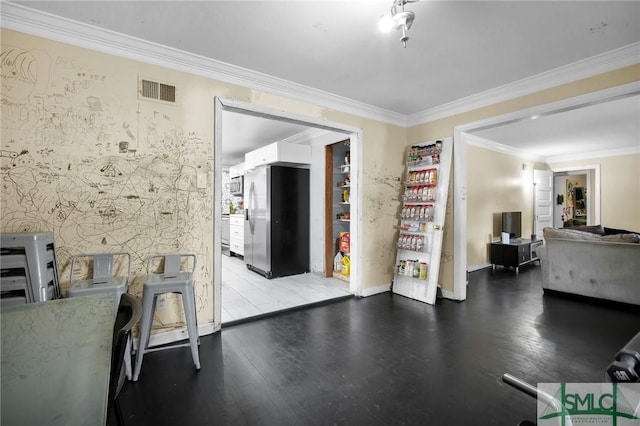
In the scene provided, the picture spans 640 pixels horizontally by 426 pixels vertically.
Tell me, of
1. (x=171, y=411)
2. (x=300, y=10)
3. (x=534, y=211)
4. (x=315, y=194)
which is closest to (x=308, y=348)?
(x=171, y=411)

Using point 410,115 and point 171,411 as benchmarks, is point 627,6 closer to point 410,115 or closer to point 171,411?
point 410,115

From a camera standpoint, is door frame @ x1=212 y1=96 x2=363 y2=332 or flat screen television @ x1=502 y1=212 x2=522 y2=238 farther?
flat screen television @ x1=502 y1=212 x2=522 y2=238

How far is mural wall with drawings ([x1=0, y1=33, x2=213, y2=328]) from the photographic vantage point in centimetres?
196

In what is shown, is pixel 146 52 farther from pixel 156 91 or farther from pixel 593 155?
pixel 593 155

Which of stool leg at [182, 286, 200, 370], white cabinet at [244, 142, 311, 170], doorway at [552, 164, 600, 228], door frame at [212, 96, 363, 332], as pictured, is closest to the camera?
stool leg at [182, 286, 200, 370]

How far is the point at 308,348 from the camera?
2.40m

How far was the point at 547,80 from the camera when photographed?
2.83 meters

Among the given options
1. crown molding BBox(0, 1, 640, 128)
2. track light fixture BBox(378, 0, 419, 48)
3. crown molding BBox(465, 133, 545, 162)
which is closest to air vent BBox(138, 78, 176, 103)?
crown molding BBox(0, 1, 640, 128)

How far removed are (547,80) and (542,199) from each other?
5213 millimetres

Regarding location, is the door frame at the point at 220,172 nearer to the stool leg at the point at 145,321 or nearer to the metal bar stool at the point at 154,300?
the metal bar stool at the point at 154,300

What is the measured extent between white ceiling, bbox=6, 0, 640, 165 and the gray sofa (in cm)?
231

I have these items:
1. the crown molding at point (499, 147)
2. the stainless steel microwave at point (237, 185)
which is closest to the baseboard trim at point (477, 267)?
the crown molding at point (499, 147)

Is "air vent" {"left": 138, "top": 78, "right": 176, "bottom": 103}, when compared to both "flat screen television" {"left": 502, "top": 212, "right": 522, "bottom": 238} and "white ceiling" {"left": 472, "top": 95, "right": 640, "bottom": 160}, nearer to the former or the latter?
"white ceiling" {"left": 472, "top": 95, "right": 640, "bottom": 160}

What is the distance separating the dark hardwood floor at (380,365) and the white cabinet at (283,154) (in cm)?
255
